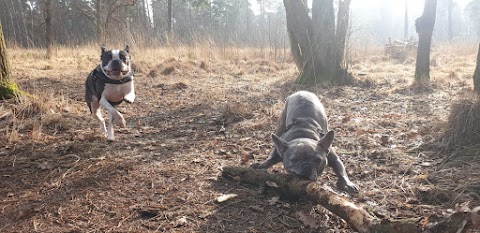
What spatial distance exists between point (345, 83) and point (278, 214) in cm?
658

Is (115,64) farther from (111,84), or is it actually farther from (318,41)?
(318,41)

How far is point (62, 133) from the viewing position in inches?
171

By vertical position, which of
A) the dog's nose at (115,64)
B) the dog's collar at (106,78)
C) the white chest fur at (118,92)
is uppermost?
the dog's nose at (115,64)

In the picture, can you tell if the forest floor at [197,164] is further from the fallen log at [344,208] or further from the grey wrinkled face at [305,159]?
the grey wrinkled face at [305,159]

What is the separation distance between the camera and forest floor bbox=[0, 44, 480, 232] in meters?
2.52

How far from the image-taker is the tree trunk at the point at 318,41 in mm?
8391

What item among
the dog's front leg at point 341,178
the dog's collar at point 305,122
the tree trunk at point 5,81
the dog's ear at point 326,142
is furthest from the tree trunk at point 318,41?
the tree trunk at point 5,81

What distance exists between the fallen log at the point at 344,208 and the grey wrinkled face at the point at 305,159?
78mm

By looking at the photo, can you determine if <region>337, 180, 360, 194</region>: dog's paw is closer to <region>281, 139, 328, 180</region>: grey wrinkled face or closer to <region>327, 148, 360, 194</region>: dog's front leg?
<region>327, 148, 360, 194</region>: dog's front leg

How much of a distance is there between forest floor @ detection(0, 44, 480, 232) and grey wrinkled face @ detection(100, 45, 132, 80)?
0.79 metres

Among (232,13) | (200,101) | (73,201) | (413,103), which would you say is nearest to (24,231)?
(73,201)

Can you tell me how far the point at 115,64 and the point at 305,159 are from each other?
2.51 meters

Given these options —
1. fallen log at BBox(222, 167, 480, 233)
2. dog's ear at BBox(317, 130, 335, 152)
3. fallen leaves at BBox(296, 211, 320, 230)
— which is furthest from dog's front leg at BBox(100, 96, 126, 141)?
fallen leaves at BBox(296, 211, 320, 230)

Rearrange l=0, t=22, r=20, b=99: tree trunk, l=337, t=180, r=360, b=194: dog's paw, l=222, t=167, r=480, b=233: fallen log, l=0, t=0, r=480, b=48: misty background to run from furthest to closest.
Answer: l=0, t=0, r=480, b=48: misty background → l=0, t=22, r=20, b=99: tree trunk → l=337, t=180, r=360, b=194: dog's paw → l=222, t=167, r=480, b=233: fallen log
